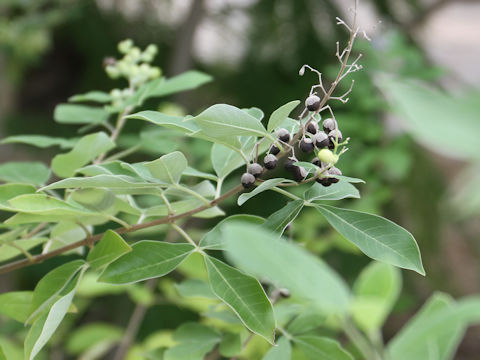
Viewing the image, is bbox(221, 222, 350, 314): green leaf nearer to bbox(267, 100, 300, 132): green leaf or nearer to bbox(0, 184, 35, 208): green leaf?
bbox(267, 100, 300, 132): green leaf

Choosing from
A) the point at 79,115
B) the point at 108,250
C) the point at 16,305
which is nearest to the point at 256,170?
the point at 108,250

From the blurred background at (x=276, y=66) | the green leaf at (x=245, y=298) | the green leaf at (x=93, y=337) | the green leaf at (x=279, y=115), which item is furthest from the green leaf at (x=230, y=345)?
the blurred background at (x=276, y=66)

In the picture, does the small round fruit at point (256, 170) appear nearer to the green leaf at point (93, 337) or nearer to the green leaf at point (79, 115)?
the green leaf at point (79, 115)

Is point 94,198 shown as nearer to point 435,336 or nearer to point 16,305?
point 16,305

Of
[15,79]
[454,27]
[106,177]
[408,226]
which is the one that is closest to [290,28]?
[408,226]

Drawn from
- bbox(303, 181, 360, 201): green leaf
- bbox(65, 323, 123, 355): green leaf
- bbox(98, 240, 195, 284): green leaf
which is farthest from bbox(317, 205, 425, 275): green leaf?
Result: bbox(65, 323, 123, 355): green leaf

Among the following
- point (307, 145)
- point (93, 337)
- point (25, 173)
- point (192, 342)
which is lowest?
point (93, 337)

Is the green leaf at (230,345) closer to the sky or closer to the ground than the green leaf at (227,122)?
closer to the ground
